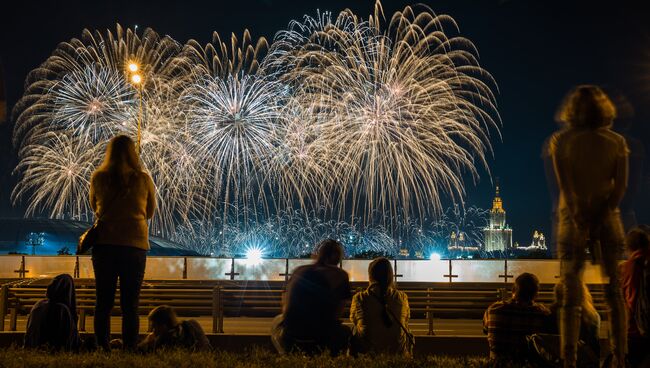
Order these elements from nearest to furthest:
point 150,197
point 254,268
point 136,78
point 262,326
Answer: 1. point 150,197
2. point 262,326
3. point 136,78
4. point 254,268

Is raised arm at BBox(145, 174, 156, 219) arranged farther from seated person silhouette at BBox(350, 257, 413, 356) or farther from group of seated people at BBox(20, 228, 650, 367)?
seated person silhouette at BBox(350, 257, 413, 356)

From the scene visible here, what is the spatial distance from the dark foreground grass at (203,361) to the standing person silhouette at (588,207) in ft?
3.03

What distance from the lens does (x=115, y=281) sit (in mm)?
7328

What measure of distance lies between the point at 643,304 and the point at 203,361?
4.02 metres

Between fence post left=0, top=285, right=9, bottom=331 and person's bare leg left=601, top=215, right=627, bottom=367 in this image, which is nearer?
person's bare leg left=601, top=215, right=627, bottom=367

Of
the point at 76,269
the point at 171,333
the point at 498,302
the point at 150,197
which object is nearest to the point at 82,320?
the point at 171,333

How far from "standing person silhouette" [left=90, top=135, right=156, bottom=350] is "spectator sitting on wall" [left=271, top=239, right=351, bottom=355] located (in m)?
1.48

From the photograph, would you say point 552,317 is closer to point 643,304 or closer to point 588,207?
point 643,304

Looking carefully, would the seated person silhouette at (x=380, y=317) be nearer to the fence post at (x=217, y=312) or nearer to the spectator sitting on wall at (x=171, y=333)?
the spectator sitting on wall at (x=171, y=333)

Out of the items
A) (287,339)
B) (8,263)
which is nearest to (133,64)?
(8,263)

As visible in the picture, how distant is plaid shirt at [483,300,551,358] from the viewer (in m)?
7.49

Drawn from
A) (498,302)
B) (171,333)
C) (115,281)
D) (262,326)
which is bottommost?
(262,326)

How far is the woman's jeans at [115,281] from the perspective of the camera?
285 inches

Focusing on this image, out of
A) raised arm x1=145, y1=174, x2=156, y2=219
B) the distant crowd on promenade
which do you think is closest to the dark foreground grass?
the distant crowd on promenade
